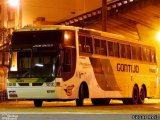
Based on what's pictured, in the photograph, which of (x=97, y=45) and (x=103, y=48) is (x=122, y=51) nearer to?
(x=103, y=48)

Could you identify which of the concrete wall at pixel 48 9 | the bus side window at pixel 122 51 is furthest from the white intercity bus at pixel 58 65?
the concrete wall at pixel 48 9

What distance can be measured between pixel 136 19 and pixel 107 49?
17190 millimetres

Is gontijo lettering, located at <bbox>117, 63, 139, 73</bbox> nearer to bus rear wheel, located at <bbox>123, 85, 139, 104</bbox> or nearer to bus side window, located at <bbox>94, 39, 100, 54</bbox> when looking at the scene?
bus rear wheel, located at <bbox>123, 85, 139, 104</bbox>

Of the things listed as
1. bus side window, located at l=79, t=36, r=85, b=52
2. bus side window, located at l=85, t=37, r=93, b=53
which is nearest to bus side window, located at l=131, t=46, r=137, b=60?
bus side window, located at l=85, t=37, r=93, b=53

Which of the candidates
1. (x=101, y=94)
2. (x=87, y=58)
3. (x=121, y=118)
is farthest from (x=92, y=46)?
(x=121, y=118)

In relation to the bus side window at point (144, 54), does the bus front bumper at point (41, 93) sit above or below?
below

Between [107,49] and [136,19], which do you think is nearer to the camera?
[107,49]

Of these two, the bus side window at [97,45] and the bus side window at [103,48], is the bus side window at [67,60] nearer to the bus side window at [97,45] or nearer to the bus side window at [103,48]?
the bus side window at [97,45]

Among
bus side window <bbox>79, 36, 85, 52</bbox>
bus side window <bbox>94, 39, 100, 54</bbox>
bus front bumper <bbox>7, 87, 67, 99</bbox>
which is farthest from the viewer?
bus side window <bbox>94, 39, 100, 54</bbox>

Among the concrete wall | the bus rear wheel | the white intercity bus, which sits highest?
the concrete wall

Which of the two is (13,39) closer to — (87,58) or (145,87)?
(87,58)

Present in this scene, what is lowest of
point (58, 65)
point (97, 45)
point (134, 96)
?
point (134, 96)

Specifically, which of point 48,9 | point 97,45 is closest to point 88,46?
point 97,45

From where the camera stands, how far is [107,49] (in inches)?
1019
